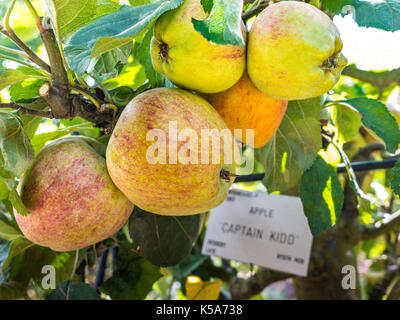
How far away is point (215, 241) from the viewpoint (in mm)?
1252

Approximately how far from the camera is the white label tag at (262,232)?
1.13 m

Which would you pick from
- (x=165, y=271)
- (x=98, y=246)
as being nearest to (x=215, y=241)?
(x=165, y=271)

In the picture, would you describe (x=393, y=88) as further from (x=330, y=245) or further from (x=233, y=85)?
(x=233, y=85)

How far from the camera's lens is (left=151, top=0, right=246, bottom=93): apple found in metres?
0.57

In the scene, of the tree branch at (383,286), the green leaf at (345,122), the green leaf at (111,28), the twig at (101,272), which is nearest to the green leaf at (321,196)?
the green leaf at (345,122)

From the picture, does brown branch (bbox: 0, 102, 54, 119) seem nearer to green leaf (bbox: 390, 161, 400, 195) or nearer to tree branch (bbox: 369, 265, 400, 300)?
green leaf (bbox: 390, 161, 400, 195)

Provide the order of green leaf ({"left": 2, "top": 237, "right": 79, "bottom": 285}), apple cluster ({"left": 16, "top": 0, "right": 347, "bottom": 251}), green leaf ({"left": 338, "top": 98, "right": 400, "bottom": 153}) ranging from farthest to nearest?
green leaf ({"left": 2, "top": 237, "right": 79, "bottom": 285}) → green leaf ({"left": 338, "top": 98, "right": 400, "bottom": 153}) → apple cluster ({"left": 16, "top": 0, "right": 347, "bottom": 251})

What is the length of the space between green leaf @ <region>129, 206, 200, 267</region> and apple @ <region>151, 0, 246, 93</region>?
0.37 metres

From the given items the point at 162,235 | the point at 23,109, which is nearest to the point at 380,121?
the point at 162,235

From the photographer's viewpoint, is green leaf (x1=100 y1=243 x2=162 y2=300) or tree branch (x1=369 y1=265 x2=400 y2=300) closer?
green leaf (x1=100 y1=243 x2=162 y2=300)

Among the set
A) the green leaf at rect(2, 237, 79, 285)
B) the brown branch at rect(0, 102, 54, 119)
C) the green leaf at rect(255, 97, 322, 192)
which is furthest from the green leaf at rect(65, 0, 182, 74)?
the green leaf at rect(2, 237, 79, 285)

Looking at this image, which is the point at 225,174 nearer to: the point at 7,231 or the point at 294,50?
the point at 294,50

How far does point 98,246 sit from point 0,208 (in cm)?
49

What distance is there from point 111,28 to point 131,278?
0.71 m
